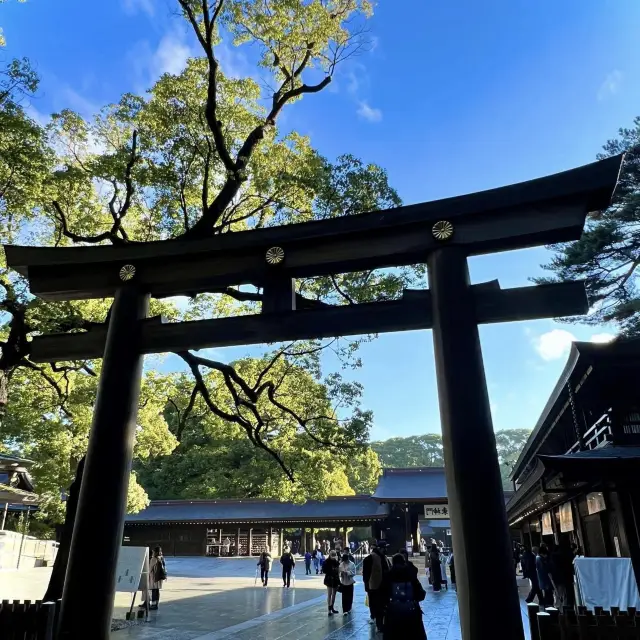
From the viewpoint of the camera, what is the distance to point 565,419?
50.1 feet

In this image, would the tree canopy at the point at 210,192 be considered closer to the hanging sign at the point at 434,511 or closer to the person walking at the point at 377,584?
the person walking at the point at 377,584

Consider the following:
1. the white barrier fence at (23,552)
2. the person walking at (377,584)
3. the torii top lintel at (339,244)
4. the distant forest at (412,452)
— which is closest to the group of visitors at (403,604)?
the person walking at (377,584)

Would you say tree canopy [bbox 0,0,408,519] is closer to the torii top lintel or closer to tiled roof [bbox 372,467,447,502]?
the torii top lintel

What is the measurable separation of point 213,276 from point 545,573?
10.9m

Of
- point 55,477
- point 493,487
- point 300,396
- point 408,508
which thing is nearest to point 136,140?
point 300,396

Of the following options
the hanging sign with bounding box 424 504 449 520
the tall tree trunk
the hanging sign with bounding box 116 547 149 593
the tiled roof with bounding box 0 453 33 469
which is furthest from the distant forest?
the tall tree trunk

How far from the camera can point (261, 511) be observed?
32250 mm

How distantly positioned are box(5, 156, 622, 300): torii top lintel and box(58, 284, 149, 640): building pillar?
29.3 inches

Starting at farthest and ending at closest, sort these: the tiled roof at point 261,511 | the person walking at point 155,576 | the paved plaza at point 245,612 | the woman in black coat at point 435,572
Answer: the tiled roof at point 261,511, the woman in black coat at point 435,572, the person walking at point 155,576, the paved plaza at point 245,612

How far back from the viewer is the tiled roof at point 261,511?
3042cm

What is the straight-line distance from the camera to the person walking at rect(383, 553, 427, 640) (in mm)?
5742

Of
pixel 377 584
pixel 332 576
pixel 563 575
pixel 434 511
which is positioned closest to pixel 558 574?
pixel 563 575

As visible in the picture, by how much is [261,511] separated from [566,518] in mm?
21843

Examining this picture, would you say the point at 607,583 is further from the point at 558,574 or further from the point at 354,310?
the point at 354,310
